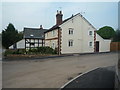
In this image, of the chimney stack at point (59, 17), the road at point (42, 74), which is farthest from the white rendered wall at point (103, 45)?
the road at point (42, 74)

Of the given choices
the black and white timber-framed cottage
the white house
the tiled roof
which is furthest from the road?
the tiled roof

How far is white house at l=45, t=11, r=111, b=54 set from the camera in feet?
80.3

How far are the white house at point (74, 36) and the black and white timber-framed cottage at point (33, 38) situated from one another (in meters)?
5.01

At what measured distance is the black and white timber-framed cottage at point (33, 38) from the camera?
2961 centimetres

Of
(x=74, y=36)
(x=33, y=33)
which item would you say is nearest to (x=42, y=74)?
(x=74, y=36)

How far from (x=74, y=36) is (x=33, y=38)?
10644 millimetres

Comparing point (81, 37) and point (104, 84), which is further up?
point (81, 37)

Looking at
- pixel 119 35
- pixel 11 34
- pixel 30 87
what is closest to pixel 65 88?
pixel 30 87

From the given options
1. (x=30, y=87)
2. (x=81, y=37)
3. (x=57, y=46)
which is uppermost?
(x=81, y=37)

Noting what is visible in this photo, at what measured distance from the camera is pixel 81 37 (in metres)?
25.6

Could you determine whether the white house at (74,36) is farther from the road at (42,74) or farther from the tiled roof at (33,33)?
the road at (42,74)

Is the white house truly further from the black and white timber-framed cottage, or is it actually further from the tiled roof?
the tiled roof

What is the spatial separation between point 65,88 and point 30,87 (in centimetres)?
166

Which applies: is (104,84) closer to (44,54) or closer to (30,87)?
(30,87)
